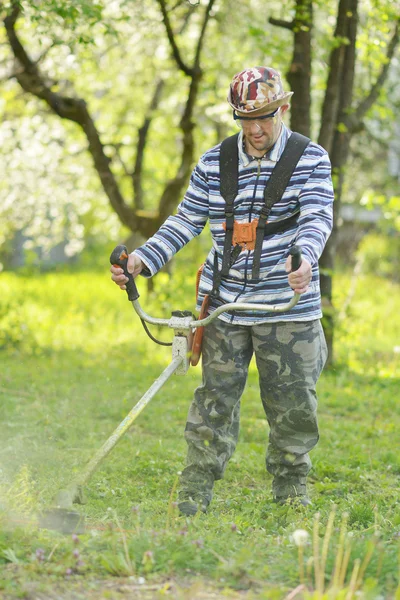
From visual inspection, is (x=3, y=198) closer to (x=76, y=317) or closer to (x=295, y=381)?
(x=76, y=317)

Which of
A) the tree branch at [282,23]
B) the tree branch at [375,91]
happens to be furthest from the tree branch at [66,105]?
the tree branch at [375,91]

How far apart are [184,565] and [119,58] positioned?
34.3 ft

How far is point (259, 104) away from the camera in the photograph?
4004mm

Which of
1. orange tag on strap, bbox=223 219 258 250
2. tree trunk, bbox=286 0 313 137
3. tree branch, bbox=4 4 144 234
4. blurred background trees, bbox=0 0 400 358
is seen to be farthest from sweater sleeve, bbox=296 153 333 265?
tree branch, bbox=4 4 144 234

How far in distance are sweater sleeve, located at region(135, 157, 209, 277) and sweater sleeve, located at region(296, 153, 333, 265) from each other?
0.53 metres

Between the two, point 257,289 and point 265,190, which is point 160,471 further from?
point 265,190

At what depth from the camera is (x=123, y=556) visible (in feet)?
10.2

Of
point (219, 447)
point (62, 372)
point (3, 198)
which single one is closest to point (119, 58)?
point (3, 198)

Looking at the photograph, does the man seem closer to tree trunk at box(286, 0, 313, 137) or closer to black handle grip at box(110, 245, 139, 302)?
black handle grip at box(110, 245, 139, 302)

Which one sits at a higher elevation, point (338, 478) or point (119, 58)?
point (119, 58)

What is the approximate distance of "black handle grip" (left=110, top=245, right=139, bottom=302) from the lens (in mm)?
3992

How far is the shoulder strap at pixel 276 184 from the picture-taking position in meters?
4.10

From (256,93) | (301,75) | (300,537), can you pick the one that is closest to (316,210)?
(256,93)

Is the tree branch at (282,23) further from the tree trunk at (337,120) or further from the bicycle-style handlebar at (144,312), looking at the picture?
the bicycle-style handlebar at (144,312)
